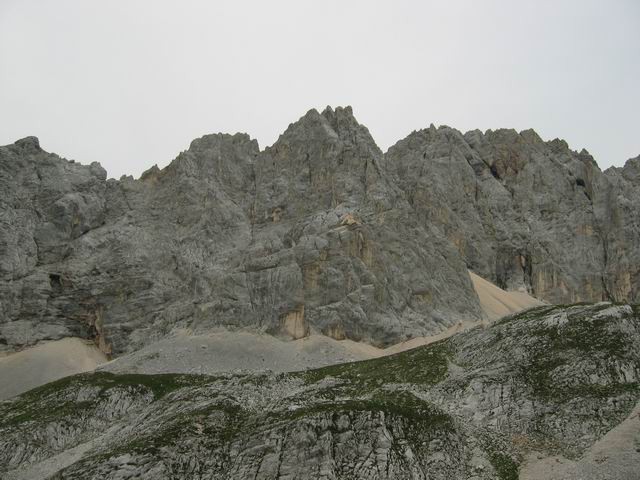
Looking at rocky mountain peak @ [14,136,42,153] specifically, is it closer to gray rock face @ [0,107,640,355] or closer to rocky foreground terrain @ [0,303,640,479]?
gray rock face @ [0,107,640,355]

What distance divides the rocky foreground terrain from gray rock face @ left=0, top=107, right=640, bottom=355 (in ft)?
81.6

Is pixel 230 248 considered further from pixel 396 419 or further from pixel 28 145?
pixel 396 419

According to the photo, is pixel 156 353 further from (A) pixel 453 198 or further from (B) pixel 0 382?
(A) pixel 453 198

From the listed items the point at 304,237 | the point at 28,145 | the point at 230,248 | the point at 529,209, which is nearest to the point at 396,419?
the point at 304,237

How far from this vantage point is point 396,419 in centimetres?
4297

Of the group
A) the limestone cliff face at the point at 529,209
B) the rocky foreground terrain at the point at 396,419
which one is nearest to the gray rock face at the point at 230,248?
the limestone cliff face at the point at 529,209

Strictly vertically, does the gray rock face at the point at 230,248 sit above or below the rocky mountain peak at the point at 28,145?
below

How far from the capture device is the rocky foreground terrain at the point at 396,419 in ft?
130

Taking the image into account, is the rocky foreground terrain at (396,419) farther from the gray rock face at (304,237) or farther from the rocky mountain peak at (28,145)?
the rocky mountain peak at (28,145)

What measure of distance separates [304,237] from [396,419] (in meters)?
47.2

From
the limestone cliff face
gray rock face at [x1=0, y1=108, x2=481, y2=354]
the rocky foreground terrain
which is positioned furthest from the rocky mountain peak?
the rocky foreground terrain

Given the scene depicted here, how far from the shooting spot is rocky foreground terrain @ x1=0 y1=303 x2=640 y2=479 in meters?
39.5

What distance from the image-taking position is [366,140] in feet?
355

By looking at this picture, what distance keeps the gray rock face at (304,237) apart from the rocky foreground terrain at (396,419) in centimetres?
2486
